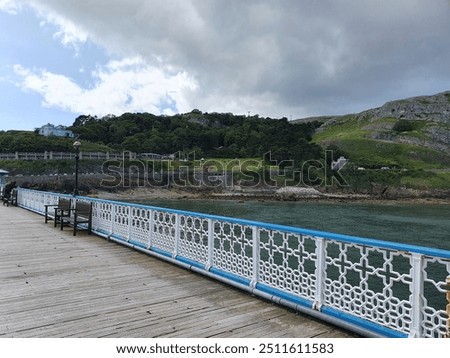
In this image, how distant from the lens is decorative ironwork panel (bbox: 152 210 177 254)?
722cm

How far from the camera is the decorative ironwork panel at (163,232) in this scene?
7.22 m

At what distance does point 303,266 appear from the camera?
5055 millimetres

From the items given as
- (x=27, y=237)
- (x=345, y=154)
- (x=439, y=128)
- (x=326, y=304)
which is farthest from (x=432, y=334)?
(x=439, y=128)

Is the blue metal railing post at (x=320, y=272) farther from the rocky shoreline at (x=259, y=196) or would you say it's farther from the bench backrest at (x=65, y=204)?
the rocky shoreline at (x=259, y=196)

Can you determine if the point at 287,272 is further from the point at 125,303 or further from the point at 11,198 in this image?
the point at 11,198

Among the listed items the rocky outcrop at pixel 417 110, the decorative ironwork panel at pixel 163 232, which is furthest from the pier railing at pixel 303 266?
the rocky outcrop at pixel 417 110

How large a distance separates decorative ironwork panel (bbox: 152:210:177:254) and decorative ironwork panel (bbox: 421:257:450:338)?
4.56m

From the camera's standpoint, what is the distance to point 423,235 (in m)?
29.1

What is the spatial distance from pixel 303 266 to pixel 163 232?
11.5 feet

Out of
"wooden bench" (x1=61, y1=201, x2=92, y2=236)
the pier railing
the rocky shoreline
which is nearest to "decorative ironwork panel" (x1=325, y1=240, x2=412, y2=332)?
the pier railing

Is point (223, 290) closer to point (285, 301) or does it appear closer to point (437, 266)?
point (285, 301)

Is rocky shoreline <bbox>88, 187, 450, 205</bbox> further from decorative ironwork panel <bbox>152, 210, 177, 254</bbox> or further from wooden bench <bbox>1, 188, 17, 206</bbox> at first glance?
decorative ironwork panel <bbox>152, 210, 177, 254</bbox>

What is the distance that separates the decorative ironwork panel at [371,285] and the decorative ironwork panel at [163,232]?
3.13 metres

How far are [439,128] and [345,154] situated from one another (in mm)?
58758
